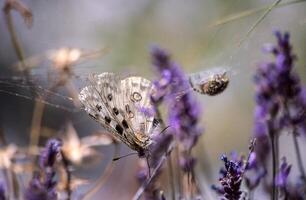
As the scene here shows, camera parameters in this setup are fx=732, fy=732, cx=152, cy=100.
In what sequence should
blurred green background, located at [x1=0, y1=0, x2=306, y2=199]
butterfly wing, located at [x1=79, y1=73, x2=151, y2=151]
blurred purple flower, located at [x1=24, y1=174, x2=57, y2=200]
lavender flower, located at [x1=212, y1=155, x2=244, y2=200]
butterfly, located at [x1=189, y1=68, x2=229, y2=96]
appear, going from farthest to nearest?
blurred green background, located at [x1=0, y1=0, x2=306, y2=199], butterfly, located at [x1=189, y1=68, x2=229, y2=96], butterfly wing, located at [x1=79, y1=73, x2=151, y2=151], lavender flower, located at [x1=212, y1=155, x2=244, y2=200], blurred purple flower, located at [x1=24, y1=174, x2=57, y2=200]

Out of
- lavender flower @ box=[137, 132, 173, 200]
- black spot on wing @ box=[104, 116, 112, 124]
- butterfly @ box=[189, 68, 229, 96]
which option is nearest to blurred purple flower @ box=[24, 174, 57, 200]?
black spot on wing @ box=[104, 116, 112, 124]

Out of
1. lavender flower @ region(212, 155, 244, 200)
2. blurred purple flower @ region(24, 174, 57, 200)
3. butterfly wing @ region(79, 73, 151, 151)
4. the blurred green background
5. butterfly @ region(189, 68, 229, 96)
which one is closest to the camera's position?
blurred purple flower @ region(24, 174, 57, 200)

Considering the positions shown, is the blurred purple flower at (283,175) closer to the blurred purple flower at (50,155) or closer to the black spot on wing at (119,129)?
the black spot on wing at (119,129)

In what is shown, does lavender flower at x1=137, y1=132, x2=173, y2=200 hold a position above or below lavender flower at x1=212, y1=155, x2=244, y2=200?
above

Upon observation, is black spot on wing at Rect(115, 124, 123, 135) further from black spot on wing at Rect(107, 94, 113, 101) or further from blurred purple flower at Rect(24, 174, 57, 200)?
blurred purple flower at Rect(24, 174, 57, 200)

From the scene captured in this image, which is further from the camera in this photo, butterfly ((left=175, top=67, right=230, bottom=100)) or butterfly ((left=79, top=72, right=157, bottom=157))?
butterfly ((left=175, top=67, right=230, bottom=100))

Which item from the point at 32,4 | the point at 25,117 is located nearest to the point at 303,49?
the point at 32,4

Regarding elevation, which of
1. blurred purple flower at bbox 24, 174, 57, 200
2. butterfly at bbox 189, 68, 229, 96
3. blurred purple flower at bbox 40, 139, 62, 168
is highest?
butterfly at bbox 189, 68, 229, 96

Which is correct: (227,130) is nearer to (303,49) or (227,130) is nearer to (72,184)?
(303,49)

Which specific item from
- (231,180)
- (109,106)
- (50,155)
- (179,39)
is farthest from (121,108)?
(179,39)
